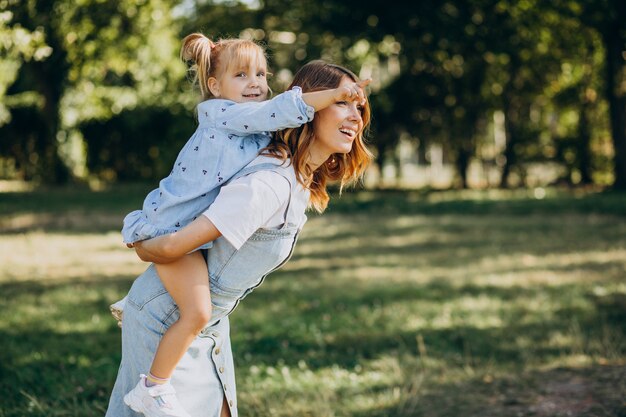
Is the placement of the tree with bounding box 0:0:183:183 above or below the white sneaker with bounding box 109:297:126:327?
above

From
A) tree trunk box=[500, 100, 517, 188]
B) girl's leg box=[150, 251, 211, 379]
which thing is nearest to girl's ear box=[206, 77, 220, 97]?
girl's leg box=[150, 251, 211, 379]

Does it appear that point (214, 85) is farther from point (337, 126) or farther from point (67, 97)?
point (67, 97)

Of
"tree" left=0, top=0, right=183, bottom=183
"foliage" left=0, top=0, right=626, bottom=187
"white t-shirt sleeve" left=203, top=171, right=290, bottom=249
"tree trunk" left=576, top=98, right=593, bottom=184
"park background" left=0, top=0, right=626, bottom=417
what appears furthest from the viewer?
"tree" left=0, top=0, right=183, bottom=183

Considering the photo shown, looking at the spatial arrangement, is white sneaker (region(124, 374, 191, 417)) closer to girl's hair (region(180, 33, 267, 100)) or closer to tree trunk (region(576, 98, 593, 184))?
girl's hair (region(180, 33, 267, 100))

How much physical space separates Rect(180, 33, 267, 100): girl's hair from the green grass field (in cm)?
224

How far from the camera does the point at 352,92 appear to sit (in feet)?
8.87

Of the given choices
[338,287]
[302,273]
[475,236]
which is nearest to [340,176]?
[338,287]

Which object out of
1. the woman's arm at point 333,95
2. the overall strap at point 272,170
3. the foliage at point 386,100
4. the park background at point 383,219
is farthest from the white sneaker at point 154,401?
the foliage at point 386,100

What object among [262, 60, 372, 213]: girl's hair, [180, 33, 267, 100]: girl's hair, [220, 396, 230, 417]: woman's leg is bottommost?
[220, 396, 230, 417]: woman's leg

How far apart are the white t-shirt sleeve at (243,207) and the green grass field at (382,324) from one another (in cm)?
215

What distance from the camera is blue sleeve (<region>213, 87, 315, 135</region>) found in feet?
8.86

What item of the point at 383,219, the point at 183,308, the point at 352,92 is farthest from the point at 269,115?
the point at 383,219

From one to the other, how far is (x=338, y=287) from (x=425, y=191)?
49.9 feet

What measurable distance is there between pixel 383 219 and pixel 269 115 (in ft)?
44.4
